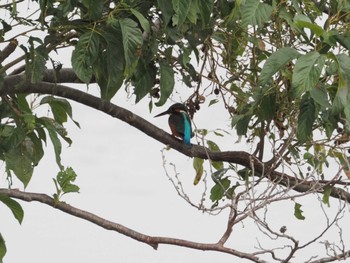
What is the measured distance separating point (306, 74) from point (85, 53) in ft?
2.20

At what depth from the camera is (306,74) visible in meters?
2.36

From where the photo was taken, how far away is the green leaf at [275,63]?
246 cm

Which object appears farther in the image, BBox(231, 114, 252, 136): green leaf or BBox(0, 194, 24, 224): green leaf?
BBox(231, 114, 252, 136): green leaf

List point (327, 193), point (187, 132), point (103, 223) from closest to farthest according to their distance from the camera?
1. point (103, 223)
2. point (327, 193)
3. point (187, 132)

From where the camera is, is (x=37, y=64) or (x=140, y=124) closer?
(x=37, y=64)

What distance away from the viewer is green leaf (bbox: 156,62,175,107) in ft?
9.20

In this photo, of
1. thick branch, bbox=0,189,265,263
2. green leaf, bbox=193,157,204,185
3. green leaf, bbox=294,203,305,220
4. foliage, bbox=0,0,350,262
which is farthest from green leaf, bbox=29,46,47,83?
green leaf, bbox=294,203,305,220

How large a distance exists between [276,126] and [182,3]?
1.52 m

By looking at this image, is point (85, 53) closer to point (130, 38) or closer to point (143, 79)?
point (130, 38)

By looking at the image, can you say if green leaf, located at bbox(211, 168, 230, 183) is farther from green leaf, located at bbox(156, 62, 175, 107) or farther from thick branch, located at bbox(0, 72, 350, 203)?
green leaf, located at bbox(156, 62, 175, 107)

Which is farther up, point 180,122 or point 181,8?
point 180,122

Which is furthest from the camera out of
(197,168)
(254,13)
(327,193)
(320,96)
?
(197,168)

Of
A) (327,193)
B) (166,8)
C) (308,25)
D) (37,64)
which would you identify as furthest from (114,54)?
(327,193)

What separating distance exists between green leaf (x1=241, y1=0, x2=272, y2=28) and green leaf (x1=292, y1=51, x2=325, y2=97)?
204mm
